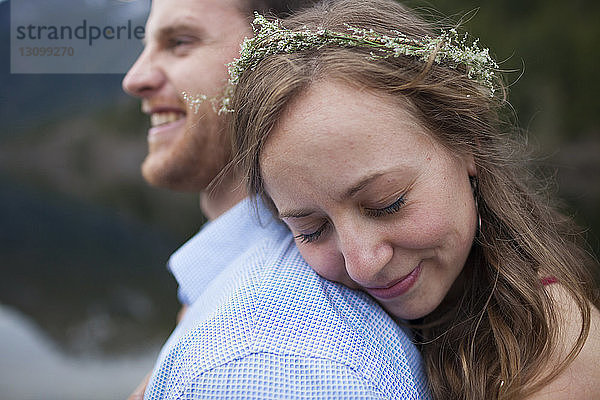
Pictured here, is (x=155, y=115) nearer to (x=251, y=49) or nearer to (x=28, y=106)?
(x=251, y=49)

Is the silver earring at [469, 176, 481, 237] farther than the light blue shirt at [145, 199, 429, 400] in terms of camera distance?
Yes

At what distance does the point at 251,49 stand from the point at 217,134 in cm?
44

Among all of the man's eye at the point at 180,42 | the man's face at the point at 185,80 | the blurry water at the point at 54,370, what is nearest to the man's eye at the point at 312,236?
the man's face at the point at 185,80

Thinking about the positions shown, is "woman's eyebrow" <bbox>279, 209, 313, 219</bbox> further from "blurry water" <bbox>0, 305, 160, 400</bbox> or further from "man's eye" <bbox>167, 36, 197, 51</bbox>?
"blurry water" <bbox>0, 305, 160, 400</bbox>

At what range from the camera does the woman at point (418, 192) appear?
1.14 metres

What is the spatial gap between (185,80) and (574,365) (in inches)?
46.6

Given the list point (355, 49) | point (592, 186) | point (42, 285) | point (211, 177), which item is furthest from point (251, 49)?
point (592, 186)

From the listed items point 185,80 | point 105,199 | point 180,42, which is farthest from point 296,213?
point 105,199

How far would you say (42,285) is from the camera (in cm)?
632

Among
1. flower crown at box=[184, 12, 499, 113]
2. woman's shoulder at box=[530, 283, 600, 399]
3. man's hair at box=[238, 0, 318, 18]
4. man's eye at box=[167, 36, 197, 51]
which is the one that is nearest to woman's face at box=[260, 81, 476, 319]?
flower crown at box=[184, 12, 499, 113]

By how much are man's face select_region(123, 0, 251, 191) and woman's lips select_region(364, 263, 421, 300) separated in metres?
0.72

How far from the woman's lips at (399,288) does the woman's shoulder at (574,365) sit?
276 mm

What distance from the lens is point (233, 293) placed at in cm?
116

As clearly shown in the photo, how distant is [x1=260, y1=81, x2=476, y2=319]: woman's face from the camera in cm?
113
